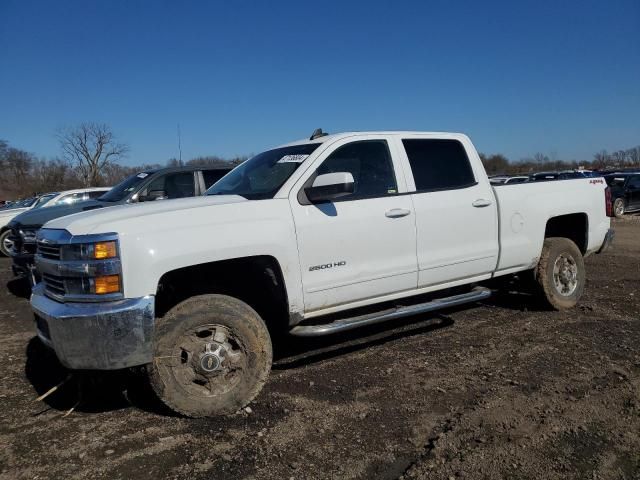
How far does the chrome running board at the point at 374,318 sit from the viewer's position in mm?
3914

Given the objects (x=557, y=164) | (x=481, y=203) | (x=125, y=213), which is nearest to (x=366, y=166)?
(x=481, y=203)

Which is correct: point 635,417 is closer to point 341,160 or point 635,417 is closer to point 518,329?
point 518,329

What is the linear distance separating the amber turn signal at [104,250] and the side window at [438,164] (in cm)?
266

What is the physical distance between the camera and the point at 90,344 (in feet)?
10.3

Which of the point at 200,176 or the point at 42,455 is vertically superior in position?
the point at 200,176

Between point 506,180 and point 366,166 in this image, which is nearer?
point 366,166

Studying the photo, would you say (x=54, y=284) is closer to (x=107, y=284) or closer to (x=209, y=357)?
(x=107, y=284)

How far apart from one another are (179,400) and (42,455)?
85cm

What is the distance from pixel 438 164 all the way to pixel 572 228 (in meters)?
2.38

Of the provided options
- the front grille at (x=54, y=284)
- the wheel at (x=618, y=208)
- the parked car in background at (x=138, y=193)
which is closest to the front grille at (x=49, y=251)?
the front grille at (x=54, y=284)

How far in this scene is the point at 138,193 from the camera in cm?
778

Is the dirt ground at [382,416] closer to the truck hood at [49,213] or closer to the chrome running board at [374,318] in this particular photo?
the chrome running board at [374,318]

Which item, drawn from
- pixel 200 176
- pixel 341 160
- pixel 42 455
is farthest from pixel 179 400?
pixel 200 176

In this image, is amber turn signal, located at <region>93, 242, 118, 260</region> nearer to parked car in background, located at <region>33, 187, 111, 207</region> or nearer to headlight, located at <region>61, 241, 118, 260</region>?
headlight, located at <region>61, 241, 118, 260</region>
